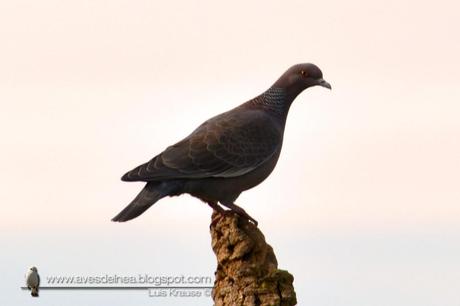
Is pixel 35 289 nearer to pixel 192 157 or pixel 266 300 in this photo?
pixel 192 157

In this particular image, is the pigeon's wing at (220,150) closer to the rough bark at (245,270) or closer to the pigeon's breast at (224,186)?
the pigeon's breast at (224,186)

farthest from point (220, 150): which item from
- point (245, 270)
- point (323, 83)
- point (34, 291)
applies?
point (34, 291)

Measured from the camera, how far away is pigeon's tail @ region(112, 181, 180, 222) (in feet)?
64.0

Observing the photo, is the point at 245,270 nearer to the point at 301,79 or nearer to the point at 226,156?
the point at 226,156

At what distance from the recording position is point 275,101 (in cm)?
2217

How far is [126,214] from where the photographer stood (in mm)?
19531

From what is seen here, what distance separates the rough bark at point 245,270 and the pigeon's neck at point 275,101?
362 centimetres

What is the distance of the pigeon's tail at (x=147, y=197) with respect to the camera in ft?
64.0

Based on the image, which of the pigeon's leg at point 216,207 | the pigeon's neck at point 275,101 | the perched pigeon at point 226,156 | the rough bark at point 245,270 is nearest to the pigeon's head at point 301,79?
the perched pigeon at point 226,156

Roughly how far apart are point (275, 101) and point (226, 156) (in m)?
1.74

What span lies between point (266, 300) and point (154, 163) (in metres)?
4.26

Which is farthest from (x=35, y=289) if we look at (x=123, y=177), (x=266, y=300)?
(x=266, y=300)

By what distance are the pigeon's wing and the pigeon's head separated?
0.91 metres

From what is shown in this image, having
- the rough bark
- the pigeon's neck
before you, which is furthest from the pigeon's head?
the rough bark
